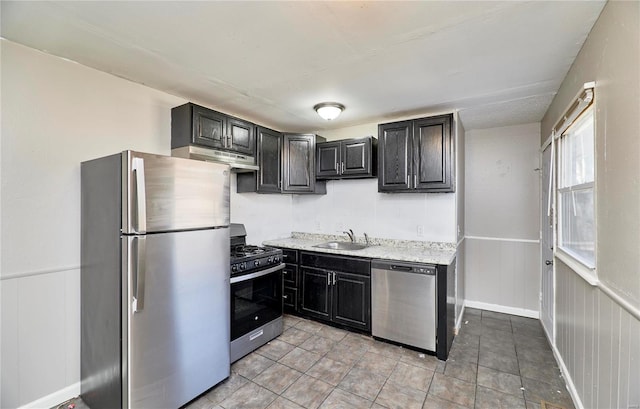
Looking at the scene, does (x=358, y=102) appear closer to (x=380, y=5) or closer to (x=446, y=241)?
(x=380, y=5)

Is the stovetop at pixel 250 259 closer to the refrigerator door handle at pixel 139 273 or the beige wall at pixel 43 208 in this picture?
the refrigerator door handle at pixel 139 273

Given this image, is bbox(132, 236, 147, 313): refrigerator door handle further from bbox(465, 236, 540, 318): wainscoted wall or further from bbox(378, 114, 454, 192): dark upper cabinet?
bbox(465, 236, 540, 318): wainscoted wall

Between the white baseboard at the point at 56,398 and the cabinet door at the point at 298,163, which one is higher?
the cabinet door at the point at 298,163

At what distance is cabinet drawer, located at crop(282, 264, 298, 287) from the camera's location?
11.3ft

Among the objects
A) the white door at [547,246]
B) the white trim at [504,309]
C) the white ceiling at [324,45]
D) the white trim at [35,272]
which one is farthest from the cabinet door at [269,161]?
the white trim at [504,309]

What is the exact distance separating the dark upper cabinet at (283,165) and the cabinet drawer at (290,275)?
99 cm

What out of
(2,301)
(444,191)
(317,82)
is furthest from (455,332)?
(2,301)

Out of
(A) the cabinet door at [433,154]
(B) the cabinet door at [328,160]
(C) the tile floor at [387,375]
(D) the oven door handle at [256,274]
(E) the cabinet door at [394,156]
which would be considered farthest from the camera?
(B) the cabinet door at [328,160]

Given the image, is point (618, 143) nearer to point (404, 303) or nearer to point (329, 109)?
point (404, 303)

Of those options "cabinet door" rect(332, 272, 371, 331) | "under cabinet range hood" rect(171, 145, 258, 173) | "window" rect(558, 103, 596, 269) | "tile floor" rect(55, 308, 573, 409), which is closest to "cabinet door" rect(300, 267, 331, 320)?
"cabinet door" rect(332, 272, 371, 331)

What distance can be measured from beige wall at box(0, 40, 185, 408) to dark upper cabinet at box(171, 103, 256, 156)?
0.54 meters

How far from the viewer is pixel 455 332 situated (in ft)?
10.2

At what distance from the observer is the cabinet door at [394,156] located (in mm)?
3131

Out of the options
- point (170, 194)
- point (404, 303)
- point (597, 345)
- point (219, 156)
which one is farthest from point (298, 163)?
point (597, 345)
